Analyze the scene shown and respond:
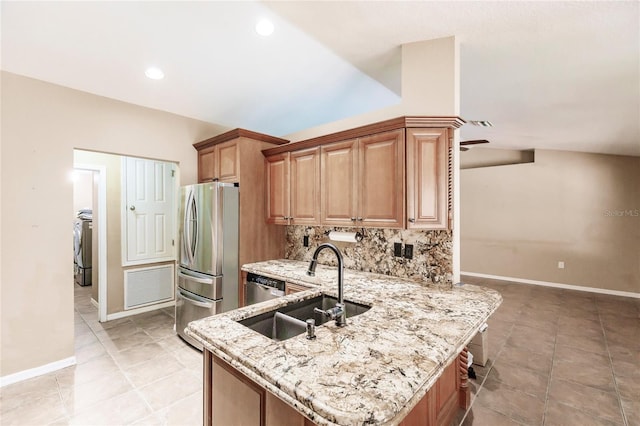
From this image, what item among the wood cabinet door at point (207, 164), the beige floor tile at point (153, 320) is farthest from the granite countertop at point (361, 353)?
the beige floor tile at point (153, 320)

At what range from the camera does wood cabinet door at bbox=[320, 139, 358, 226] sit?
98.5 inches

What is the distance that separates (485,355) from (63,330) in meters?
4.27

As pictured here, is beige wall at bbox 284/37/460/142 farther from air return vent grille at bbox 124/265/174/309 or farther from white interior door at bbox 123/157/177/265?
air return vent grille at bbox 124/265/174/309

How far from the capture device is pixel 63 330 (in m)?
2.69

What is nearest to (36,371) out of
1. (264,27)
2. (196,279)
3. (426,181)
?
(196,279)

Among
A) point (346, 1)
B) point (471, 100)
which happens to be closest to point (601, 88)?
point (471, 100)

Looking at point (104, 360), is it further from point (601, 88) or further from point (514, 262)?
point (514, 262)

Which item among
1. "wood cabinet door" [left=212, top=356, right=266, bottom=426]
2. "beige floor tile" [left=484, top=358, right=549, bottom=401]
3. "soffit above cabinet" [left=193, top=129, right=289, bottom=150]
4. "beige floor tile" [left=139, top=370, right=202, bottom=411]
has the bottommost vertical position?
"beige floor tile" [left=484, top=358, right=549, bottom=401]

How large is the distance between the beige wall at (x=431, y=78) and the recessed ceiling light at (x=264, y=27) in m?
1.13

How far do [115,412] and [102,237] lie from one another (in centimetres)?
259

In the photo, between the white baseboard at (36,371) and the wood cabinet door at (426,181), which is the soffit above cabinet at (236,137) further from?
the white baseboard at (36,371)

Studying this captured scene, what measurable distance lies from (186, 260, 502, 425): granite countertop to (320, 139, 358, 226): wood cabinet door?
2.92 ft

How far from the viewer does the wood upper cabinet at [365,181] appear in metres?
2.22

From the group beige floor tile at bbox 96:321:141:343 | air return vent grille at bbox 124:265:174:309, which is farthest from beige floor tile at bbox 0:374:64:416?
air return vent grille at bbox 124:265:174:309
